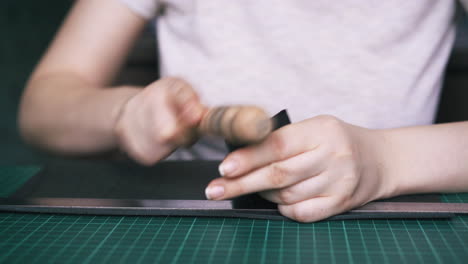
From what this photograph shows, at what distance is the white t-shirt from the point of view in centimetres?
62

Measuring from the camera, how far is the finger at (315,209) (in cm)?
41

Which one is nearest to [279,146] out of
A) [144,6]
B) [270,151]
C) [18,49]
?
[270,151]

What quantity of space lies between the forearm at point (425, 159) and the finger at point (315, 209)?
0.24 ft

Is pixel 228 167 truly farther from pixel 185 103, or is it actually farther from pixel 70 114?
pixel 70 114

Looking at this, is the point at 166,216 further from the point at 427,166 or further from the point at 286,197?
the point at 427,166

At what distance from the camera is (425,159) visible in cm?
48

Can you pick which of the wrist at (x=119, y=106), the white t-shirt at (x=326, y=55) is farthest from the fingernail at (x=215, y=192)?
the white t-shirt at (x=326, y=55)

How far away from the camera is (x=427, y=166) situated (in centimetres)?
47

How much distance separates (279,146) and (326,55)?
0.27 metres

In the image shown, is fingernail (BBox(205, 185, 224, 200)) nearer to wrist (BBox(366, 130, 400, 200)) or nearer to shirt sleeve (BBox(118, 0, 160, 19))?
wrist (BBox(366, 130, 400, 200))

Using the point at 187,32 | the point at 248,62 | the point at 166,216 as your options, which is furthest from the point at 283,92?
the point at 166,216

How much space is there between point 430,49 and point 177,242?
46cm

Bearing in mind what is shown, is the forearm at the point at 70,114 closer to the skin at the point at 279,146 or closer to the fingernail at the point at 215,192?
the skin at the point at 279,146

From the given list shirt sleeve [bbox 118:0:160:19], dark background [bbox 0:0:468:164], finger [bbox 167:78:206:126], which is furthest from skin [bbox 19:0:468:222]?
dark background [bbox 0:0:468:164]
